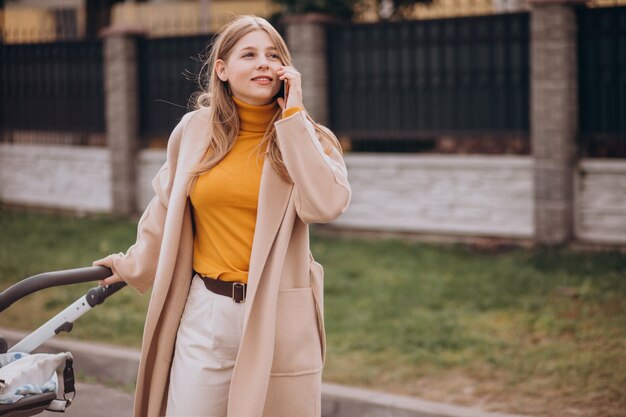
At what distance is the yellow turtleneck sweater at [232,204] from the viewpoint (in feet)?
11.2

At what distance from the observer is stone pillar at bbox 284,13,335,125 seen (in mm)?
11070

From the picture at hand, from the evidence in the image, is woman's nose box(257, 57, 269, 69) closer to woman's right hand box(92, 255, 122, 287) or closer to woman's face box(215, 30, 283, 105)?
woman's face box(215, 30, 283, 105)

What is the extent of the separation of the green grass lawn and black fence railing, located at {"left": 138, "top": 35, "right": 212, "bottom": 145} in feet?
8.25

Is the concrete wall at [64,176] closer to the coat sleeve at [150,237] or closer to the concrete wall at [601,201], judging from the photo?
the concrete wall at [601,201]

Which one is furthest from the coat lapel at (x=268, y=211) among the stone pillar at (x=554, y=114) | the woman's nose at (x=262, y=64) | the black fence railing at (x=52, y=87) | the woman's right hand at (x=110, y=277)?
the black fence railing at (x=52, y=87)

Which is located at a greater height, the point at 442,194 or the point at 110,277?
the point at 110,277

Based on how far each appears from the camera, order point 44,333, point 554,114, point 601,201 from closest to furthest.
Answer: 1. point 44,333
2. point 601,201
3. point 554,114

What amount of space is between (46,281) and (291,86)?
3.57 feet

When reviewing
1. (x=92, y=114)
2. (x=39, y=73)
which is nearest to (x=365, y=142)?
(x=92, y=114)

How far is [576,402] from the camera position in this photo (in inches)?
224

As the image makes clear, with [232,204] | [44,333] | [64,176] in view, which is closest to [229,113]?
[232,204]

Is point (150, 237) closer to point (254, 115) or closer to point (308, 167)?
point (254, 115)

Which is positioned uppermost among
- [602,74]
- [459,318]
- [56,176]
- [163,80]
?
[163,80]

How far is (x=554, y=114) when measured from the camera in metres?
9.59
